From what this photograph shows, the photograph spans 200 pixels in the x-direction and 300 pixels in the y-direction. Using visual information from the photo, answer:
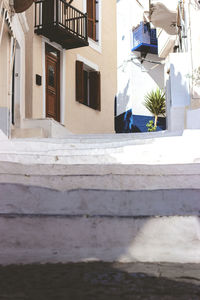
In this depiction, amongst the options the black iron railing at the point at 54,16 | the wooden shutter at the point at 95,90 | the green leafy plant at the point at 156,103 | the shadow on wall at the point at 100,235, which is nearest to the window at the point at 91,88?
the wooden shutter at the point at 95,90

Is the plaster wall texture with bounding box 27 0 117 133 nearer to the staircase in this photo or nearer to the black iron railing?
the black iron railing

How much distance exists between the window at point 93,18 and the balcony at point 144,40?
3.68 metres

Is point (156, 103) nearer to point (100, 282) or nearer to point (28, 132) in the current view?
point (28, 132)

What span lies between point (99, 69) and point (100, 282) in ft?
47.4

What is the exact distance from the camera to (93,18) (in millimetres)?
16047

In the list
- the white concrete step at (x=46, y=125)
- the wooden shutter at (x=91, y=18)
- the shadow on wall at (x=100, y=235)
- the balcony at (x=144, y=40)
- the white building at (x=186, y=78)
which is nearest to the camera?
the shadow on wall at (x=100, y=235)

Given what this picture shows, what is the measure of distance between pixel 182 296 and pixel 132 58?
61.8 ft

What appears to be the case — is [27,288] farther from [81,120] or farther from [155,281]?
[81,120]

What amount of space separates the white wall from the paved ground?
17080 mm

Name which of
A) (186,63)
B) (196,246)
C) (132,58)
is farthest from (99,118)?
(196,246)

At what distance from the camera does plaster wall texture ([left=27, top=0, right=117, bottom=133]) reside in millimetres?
12055

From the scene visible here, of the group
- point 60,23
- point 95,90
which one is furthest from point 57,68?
point 95,90

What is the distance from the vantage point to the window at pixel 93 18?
15848mm

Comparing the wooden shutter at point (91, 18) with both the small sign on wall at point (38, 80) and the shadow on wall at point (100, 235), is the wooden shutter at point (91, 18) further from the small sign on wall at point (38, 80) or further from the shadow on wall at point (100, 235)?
the shadow on wall at point (100, 235)
